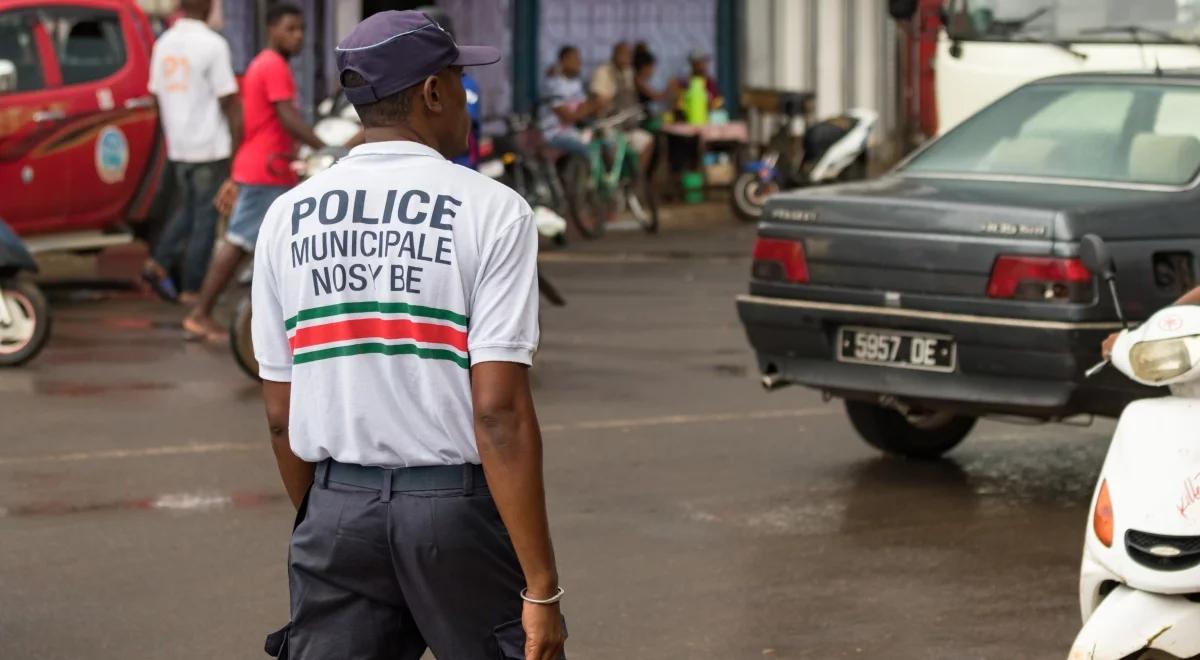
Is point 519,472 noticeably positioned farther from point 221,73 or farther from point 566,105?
point 566,105

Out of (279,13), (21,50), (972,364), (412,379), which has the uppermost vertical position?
(279,13)

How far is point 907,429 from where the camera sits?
29.2 feet

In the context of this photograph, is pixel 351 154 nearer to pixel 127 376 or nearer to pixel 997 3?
pixel 127 376

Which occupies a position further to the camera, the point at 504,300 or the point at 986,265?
the point at 986,265

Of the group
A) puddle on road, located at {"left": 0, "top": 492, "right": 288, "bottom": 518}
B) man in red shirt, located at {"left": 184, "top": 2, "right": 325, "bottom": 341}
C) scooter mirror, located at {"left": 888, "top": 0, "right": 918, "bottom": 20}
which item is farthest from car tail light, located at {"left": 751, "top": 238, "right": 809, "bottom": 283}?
scooter mirror, located at {"left": 888, "top": 0, "right": 918, "bottom": 20}

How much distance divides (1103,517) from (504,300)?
7.39ft

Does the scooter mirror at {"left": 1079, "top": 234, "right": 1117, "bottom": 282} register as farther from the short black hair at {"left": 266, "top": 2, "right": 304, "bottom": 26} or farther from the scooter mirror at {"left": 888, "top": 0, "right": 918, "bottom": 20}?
the scooter mirror at {"left": 888, "top": 0, "right": 918, "bottom": 20}

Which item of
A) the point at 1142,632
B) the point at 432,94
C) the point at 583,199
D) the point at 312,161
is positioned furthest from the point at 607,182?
the point at 432,94

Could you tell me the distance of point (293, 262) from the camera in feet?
11.9

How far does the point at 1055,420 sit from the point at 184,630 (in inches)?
128

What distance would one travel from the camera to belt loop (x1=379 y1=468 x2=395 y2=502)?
3574 millimetres

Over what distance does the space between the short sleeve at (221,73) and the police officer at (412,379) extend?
983 centimetres

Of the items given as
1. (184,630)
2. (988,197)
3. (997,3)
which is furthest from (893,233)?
(997,3)

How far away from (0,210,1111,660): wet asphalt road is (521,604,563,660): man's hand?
2.48 metres
